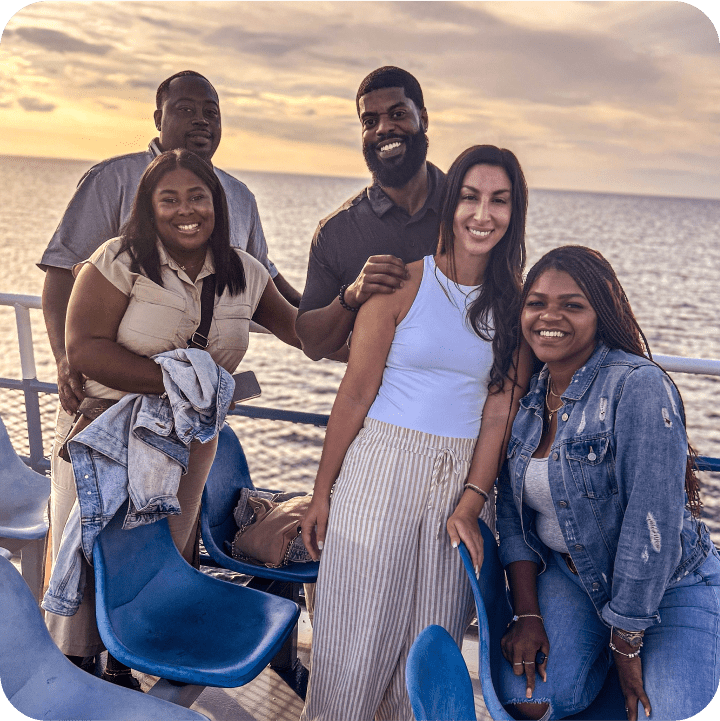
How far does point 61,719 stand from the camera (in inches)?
61.9

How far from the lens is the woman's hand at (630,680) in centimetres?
158

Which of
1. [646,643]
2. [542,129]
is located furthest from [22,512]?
[542,129]

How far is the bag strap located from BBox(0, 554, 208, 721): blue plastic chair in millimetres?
773

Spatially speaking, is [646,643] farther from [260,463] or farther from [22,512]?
[260,463]

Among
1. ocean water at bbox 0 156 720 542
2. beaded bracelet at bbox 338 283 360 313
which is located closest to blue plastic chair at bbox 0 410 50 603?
ocean water at bbox 0 156 720 542

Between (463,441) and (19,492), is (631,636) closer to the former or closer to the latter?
(463,441)

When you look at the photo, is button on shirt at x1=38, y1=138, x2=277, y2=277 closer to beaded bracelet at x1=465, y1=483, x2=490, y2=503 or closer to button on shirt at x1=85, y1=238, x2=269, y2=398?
button on shirt at x1=85, y1=238, x2=269, y2=398

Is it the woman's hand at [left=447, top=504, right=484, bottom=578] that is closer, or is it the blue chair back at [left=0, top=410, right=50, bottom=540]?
the woman's hand at [left=447, top=504, right=484, bottom=578]

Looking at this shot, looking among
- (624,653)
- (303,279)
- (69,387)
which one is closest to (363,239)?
(69,387)

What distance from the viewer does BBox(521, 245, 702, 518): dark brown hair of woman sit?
5.79 ft

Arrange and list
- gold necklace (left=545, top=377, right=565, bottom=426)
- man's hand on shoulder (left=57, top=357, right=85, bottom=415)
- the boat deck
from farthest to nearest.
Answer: the boat deck, man's hand on shoulder (left=57, top=357, right=85, bottom=415), gold necklace (left=545, top=377, right=565, bottom=426)

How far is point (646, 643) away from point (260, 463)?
13664 mm

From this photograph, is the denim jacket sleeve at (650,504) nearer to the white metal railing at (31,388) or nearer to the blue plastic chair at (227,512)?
the blue plastic chair at (227,512)

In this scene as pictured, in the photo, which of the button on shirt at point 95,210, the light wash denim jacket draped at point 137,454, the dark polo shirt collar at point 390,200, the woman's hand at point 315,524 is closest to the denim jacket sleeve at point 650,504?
the woman's hand at point 315,524
